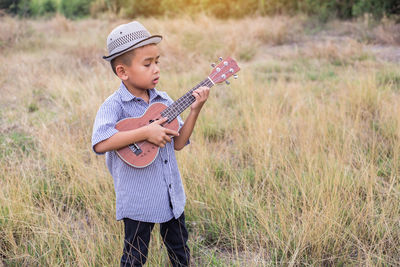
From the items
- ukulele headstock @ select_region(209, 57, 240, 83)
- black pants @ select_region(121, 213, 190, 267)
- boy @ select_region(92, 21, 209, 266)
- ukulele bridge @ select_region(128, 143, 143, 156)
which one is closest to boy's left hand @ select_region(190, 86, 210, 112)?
boy @ select_region(92, 21, 209, 266)

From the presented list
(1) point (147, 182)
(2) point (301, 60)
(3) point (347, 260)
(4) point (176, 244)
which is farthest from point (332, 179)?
(2) point (301, 60)

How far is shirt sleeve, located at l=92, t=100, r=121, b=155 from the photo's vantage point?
5.13 ft

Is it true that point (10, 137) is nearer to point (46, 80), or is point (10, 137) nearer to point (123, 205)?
point (46, 80)

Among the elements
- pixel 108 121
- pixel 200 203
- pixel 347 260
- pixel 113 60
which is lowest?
pixel 347 260

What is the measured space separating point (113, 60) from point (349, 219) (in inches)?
69.5

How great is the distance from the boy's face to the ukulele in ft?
0.39

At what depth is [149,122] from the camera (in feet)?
5.54

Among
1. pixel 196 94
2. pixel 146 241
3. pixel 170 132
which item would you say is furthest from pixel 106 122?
pixel 146 241

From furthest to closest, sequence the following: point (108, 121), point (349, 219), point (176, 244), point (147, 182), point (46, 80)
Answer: point (46, 80), point (349, 219), point (176, 244), point (147, 182), point (108, 121)

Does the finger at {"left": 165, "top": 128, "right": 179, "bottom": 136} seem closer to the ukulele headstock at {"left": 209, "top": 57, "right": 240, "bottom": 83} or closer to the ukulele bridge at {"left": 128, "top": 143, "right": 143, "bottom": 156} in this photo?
the ukulele bridge at {"left": 128, "top": 143, "right": 143, "bottom": 156}

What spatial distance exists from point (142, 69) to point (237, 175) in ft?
5.39

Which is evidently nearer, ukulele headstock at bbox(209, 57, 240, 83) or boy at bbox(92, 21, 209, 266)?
boy at bbox(92, 21, 209, 266)

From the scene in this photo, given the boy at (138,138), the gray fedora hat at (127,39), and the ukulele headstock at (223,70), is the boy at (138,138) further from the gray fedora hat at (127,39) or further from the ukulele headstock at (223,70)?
the ukulele headstock at (223,70)

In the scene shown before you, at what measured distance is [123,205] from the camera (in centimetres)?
170
